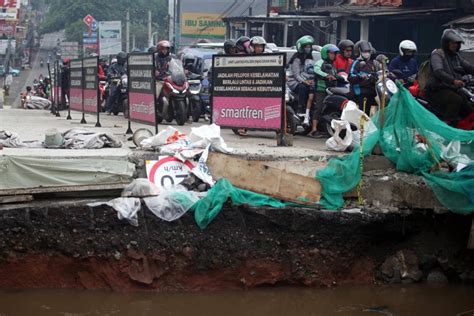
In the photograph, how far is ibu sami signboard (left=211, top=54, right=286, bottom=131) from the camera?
10219 mm

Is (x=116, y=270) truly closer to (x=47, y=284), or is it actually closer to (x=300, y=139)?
(x=47, y=284)

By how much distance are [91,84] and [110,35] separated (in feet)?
149

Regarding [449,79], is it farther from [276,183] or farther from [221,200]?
[221,200]

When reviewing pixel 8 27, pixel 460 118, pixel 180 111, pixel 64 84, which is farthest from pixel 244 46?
pixel 8 27

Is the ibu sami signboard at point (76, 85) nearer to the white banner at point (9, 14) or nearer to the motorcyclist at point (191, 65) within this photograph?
the motorcyclist at point (191, 65)

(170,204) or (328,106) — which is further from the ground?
(328,106)

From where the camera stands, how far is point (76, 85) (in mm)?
17453

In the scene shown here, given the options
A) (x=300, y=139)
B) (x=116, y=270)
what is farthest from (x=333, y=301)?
(x=300, y=139)

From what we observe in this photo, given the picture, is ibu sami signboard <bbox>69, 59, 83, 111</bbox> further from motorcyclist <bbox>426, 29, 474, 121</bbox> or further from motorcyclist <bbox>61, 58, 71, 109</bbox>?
motorcyclist <bbox>426, 29, 474, 121</bbox>

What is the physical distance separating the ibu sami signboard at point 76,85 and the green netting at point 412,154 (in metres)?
9.38

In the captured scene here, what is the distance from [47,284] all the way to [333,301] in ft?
8.50

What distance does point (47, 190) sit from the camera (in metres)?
7.74

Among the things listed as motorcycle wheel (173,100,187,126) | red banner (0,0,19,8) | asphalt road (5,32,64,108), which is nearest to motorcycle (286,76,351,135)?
motorcycle wheel (173,100,187,126)

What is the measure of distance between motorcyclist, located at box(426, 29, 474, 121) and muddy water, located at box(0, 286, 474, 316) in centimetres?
279
